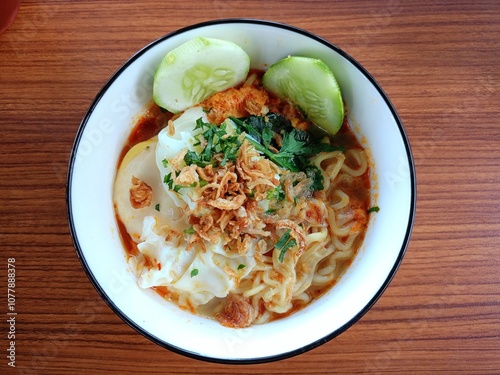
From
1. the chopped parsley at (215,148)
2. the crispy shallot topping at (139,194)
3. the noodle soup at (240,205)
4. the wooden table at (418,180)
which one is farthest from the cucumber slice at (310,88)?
the crispy shallot topping at (139,194)

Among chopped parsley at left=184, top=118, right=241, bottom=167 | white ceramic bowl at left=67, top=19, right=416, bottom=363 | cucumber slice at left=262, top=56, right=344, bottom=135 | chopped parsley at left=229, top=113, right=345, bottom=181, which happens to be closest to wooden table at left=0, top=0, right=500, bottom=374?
white ceramic bowl at left=67, top=19, right=416, bottom=363

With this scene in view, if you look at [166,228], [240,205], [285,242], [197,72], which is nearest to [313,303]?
[285,242]

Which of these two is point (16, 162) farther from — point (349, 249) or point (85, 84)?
point (349, 249)

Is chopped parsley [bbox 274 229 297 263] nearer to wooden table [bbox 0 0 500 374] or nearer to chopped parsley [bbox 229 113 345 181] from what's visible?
chopped parsley [bbox 229 113 345 181]

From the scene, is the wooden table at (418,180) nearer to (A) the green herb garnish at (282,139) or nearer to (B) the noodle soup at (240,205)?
(B) the noodle soup at (240,205)

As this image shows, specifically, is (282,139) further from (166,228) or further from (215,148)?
(166,228)

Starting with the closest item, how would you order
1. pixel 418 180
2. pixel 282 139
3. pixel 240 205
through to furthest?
pixel 240 205 → pixel 282 139 → pixel 418 180
